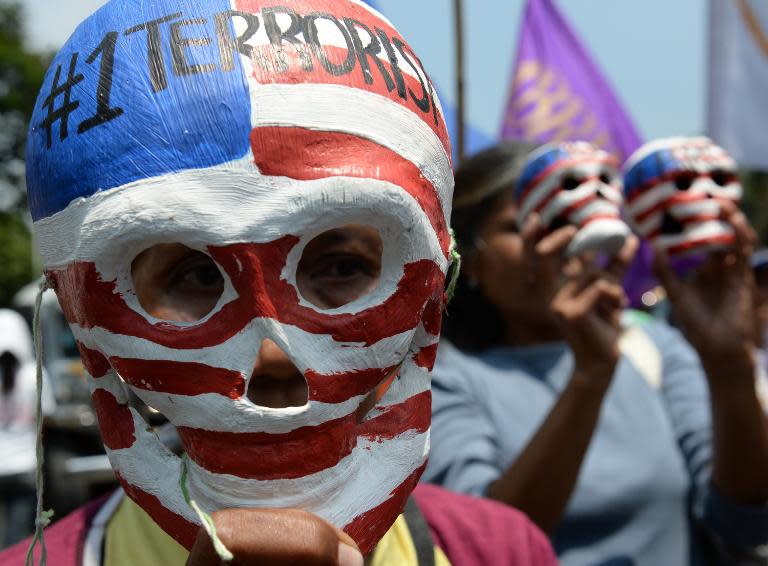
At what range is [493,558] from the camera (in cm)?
169

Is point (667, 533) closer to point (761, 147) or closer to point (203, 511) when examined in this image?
point (203, 511)

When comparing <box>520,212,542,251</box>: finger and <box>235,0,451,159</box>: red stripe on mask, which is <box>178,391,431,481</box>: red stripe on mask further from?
<box>520,212,542,251</box>: finger

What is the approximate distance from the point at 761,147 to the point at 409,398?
4.52 meters

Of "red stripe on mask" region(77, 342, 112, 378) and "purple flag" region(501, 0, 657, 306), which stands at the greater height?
"red stripe on mask" region(77, 342, 112, 378)

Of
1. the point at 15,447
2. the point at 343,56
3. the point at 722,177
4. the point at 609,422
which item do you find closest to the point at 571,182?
the point at 722,177

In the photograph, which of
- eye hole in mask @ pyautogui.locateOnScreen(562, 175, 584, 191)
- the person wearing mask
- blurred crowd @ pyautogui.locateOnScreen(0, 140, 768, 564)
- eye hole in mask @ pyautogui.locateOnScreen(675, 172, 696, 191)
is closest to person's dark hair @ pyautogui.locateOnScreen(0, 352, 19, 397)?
blurred crowd @ pyautogui.locateOnScreen(0, 140, 768, 564)

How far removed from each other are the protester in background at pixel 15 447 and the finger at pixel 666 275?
183 inches

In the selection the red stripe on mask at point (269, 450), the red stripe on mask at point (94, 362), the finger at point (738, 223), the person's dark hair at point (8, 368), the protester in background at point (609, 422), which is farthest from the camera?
the person's dark hair at point (8, 368)

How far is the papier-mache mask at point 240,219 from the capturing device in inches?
46.2

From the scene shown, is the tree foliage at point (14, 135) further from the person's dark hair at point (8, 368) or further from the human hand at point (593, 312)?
the human hand at point (593, 312)

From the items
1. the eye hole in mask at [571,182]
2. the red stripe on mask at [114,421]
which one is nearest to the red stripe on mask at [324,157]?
the red stripe on mask at [114,421]

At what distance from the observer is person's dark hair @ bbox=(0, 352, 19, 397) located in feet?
22.8

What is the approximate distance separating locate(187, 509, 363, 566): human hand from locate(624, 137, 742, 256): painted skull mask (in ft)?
5.29

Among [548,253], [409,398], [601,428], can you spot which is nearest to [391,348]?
[409,398]
